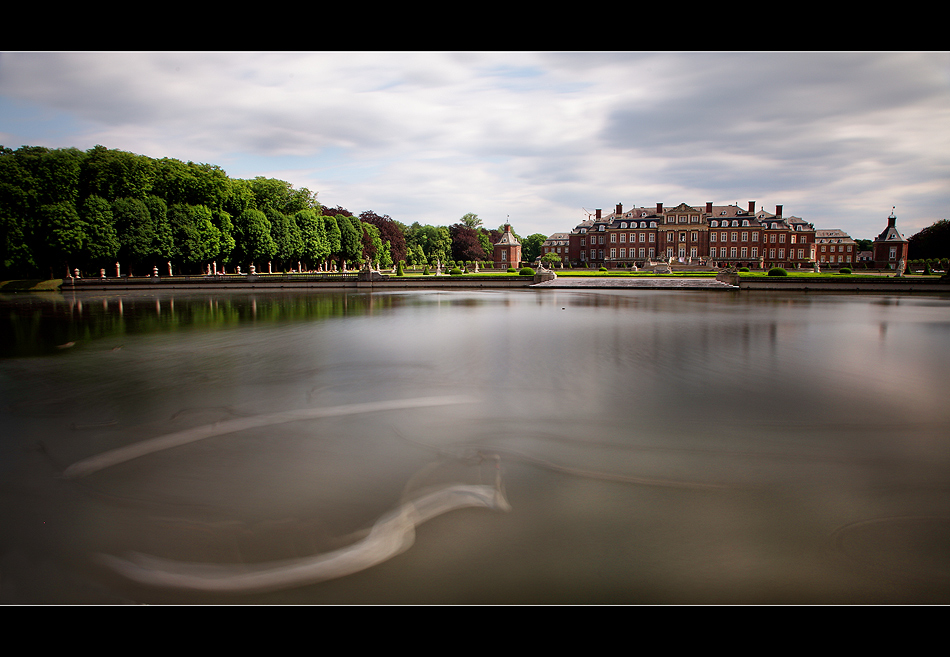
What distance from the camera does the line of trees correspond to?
128ft

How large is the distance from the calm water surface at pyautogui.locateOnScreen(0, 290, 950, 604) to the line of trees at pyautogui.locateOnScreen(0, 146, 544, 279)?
114 ft

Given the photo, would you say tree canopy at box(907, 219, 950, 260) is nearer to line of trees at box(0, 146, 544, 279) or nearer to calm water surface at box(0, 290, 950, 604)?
calm water surface at box(0, 290, 950, 604)

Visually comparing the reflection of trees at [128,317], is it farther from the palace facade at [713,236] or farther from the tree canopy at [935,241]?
the tree canopy at [935,241]

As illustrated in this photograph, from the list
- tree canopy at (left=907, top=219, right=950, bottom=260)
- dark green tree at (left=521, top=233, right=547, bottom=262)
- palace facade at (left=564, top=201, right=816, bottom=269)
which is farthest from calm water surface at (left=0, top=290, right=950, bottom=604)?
dark green tree at (left=521, top=233, right=547, bottom=262)

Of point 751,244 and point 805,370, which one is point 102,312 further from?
point 751,244

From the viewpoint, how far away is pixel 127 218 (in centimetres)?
4194

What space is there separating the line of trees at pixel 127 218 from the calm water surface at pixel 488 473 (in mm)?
34866

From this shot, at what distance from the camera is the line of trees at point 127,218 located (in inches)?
Result: 1538

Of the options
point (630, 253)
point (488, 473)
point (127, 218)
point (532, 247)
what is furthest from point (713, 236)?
point (488, 473)

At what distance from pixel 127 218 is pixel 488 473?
154 ft

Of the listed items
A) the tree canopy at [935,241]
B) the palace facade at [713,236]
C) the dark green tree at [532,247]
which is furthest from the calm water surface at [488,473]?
the dark green tree at [532,247]

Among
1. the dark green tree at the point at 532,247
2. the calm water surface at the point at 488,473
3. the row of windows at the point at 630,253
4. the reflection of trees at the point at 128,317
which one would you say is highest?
the dark green tree at the point at 532,247

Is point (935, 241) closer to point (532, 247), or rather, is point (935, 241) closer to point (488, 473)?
point (532, 247)
